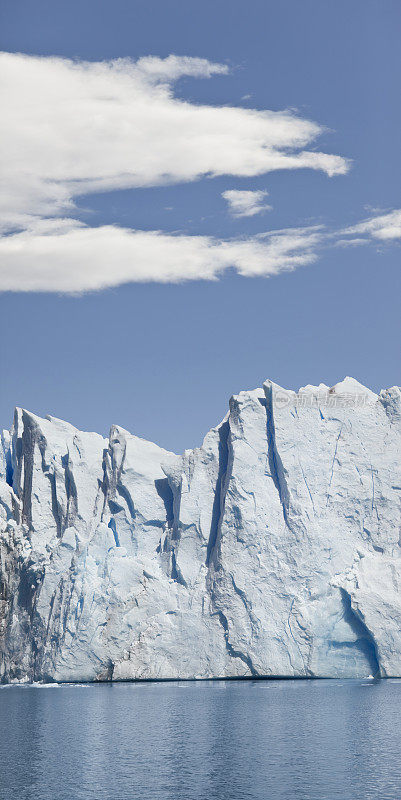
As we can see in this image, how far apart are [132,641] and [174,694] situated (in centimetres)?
384

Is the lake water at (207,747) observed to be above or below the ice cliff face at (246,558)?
below

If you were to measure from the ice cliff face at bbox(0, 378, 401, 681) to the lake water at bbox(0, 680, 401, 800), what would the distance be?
437 centimetres

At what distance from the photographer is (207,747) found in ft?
71.5

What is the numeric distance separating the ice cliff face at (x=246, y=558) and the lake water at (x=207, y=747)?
4.37 metres

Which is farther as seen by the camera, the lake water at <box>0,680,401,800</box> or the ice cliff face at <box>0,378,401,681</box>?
the ice cliff face at <box>0,378,401,681</box>

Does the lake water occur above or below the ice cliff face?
below

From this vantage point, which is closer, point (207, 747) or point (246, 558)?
point (207, 747)

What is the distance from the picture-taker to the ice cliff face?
129 feet

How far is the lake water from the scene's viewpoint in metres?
17.2

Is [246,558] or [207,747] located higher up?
[246,558]

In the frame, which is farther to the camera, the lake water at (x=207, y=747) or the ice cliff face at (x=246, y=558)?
the ice cliff face at (x=246, y=558)

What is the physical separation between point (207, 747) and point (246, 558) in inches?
754

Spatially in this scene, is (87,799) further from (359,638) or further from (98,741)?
(359,638)

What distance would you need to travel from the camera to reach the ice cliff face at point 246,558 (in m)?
39.2
